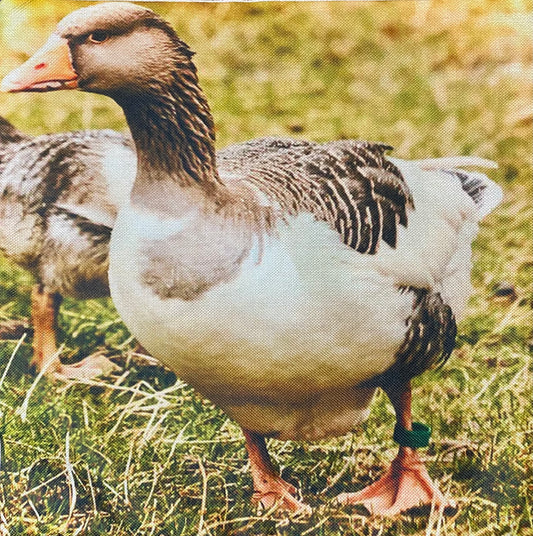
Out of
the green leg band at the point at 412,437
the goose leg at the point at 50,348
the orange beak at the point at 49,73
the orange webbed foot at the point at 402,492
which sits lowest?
the orange webbed foot at the point at 402,492

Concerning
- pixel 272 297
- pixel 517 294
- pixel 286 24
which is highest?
pixel 286 24

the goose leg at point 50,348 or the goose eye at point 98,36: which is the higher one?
the goose eye at point 98,36

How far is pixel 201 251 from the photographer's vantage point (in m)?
0.90

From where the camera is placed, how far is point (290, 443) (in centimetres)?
107

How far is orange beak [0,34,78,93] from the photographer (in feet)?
2.98

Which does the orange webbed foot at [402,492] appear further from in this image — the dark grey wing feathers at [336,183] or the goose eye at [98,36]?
the goose eye at [98,36]

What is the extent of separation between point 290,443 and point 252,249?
1.02 ft

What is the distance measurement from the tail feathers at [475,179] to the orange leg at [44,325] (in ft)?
1.79

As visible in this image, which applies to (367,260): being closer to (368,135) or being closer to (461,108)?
(368,135)

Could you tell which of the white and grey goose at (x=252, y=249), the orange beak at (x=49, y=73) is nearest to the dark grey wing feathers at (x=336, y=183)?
the white and grey goose at (x=252, y=249)

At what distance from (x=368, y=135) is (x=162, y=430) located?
1.63 ft

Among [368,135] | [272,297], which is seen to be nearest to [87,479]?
[272,297]

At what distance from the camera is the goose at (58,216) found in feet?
3.34

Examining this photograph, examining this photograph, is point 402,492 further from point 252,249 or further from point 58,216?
point 58,216
